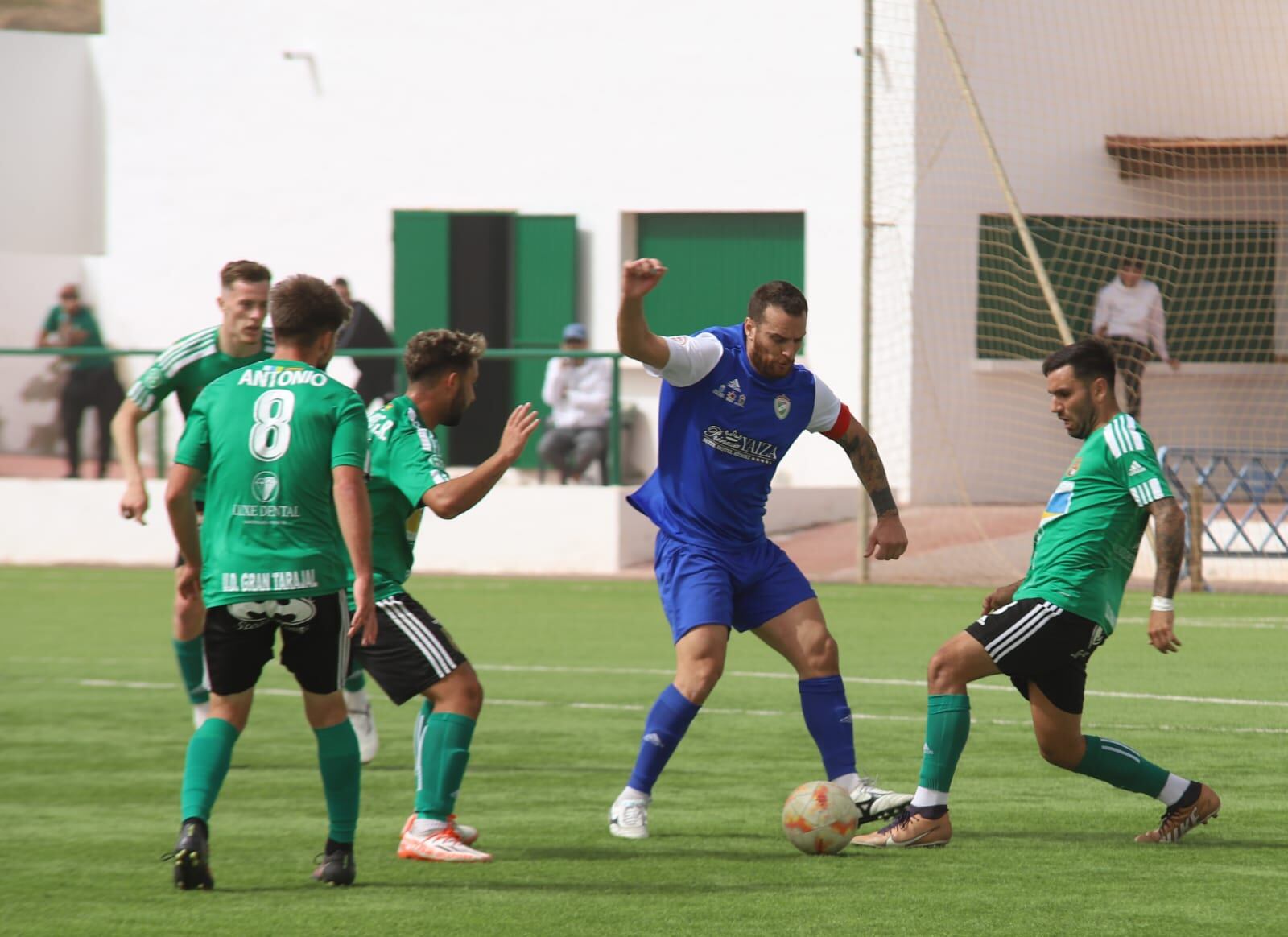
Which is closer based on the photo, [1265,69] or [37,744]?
[37,744]

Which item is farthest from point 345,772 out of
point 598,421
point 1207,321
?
point 1207,321

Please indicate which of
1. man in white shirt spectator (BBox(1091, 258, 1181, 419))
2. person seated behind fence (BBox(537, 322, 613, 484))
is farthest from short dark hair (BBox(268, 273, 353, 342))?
man in white shirt spectator (BBox(1091, 258, 1181, 419))

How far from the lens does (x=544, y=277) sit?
74.5ft

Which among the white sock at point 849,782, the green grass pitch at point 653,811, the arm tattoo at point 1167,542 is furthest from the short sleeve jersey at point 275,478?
the arm tattoo at point 1167,542

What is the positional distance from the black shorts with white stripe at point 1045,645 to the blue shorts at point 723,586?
0.73 meters

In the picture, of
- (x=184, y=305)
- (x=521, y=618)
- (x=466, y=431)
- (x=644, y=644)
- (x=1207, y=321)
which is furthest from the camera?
(x=184, y=305)

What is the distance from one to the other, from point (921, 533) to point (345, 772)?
1337cm

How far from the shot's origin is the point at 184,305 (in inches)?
952

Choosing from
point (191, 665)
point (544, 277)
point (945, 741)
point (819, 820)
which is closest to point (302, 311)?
point (819, 820)

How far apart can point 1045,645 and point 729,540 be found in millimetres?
1207

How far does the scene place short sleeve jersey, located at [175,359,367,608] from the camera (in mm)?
6012

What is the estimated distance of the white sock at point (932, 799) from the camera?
689 cm

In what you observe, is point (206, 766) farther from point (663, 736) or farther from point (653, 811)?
point (653, 811)

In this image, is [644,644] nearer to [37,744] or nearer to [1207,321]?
[37,744]
